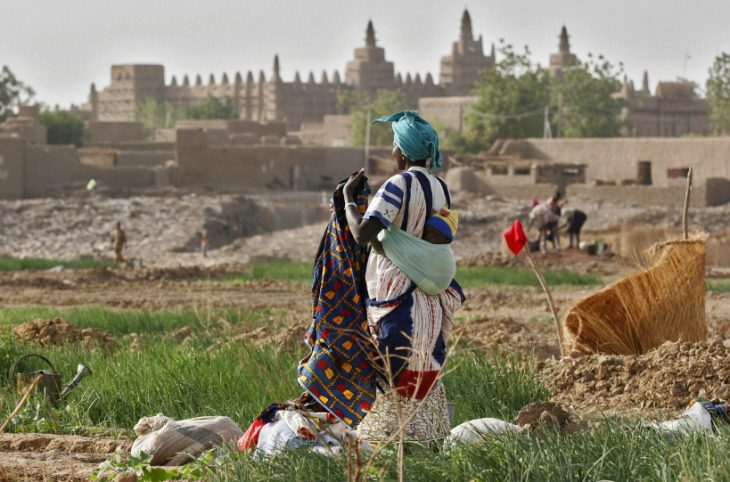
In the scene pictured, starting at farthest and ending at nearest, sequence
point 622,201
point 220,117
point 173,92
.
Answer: point 173,92, point 220,117, point 622,201

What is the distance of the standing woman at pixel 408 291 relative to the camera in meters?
5.17

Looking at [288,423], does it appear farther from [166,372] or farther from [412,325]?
[166,372]

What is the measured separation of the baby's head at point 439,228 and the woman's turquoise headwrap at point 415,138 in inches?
8.7

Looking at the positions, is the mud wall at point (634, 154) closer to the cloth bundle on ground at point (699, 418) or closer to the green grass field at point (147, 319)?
the green grass field at point (147, 319)

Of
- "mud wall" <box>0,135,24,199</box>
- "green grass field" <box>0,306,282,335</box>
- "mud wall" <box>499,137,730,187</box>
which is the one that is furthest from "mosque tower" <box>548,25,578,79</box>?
"green grass field" <box>0,306,282,335</box>

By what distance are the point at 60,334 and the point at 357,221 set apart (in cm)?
503

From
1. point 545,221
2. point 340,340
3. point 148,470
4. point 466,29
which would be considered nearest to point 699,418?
point 340,340

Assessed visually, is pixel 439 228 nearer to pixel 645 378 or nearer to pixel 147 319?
pixel 645 378

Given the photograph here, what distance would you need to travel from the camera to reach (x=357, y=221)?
5.14 metres

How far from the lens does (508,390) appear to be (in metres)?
6.55

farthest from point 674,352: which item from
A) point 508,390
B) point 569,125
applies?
point 569,125

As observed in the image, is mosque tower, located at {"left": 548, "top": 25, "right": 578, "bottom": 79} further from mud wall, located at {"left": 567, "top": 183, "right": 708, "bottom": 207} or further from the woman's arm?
the woman's arm

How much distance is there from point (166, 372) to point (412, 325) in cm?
216

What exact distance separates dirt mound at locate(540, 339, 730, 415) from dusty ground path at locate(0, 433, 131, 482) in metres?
2.36
